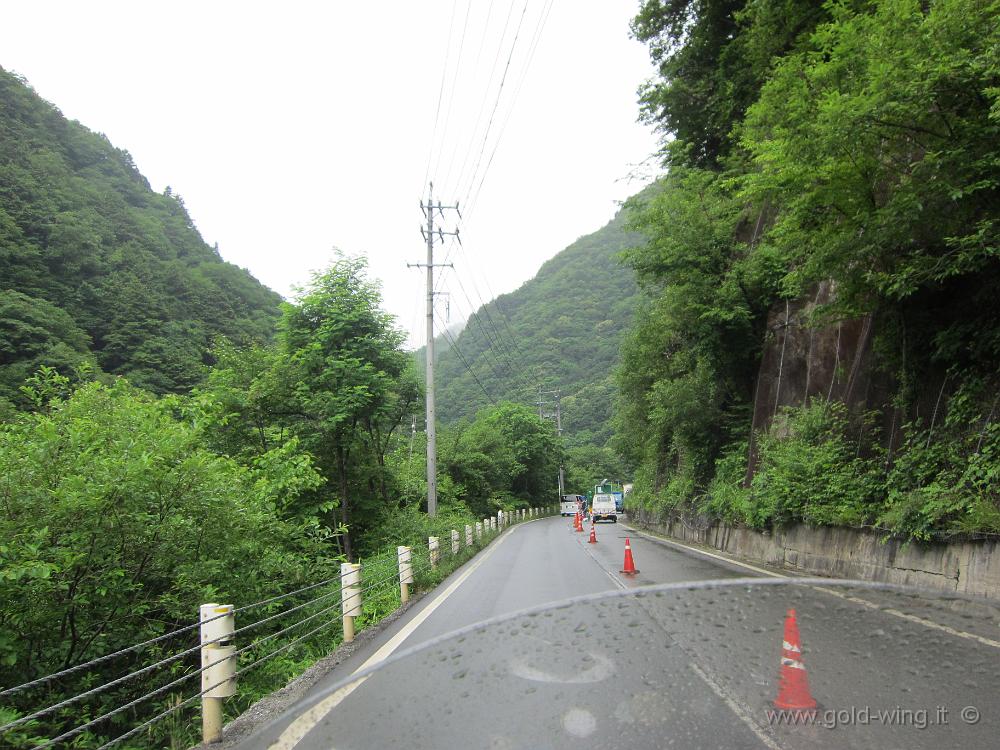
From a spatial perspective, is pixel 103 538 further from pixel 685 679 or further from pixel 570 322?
pixel 570 322

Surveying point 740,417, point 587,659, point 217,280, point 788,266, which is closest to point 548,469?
point 217,280

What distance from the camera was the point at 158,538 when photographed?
736 centimetres

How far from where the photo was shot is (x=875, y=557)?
31.4 feet

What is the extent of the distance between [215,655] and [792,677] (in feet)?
13.4

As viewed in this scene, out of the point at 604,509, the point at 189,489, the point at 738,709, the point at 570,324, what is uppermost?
the point at 570,324

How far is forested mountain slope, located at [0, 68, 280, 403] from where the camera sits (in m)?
45.0

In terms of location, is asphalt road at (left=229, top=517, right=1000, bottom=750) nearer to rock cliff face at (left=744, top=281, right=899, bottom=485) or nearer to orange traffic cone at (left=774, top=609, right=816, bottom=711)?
orange traffic cone at (left=774, top=609, right=816, bottom=711)

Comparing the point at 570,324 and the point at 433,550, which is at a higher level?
the point at 570,324

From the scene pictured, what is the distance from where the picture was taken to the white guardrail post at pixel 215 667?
4492 millimetres

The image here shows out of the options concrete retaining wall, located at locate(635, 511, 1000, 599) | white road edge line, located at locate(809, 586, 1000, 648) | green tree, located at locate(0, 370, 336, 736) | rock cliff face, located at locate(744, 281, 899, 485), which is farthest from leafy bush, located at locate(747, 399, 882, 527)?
green tree, located at locate(0, 370, 336, 736)

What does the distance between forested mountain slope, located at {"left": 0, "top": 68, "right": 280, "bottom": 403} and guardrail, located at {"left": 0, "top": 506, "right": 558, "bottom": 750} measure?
110ft

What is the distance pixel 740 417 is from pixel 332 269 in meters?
15.2

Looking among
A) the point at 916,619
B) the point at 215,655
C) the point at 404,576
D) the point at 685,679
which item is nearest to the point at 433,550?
the point at 404,576

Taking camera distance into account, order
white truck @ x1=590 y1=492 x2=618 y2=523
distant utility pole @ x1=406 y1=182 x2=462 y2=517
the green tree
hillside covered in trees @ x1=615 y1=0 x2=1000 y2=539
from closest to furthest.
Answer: the green tree < hillside covered in trees @ x1=615 y1=0 x2=1000 y2=539 < distant utility pole @ x1=406 y1=182 x2=462 y2=517 < white truck @ x1=590 y1=492 x2=618 y2=523
